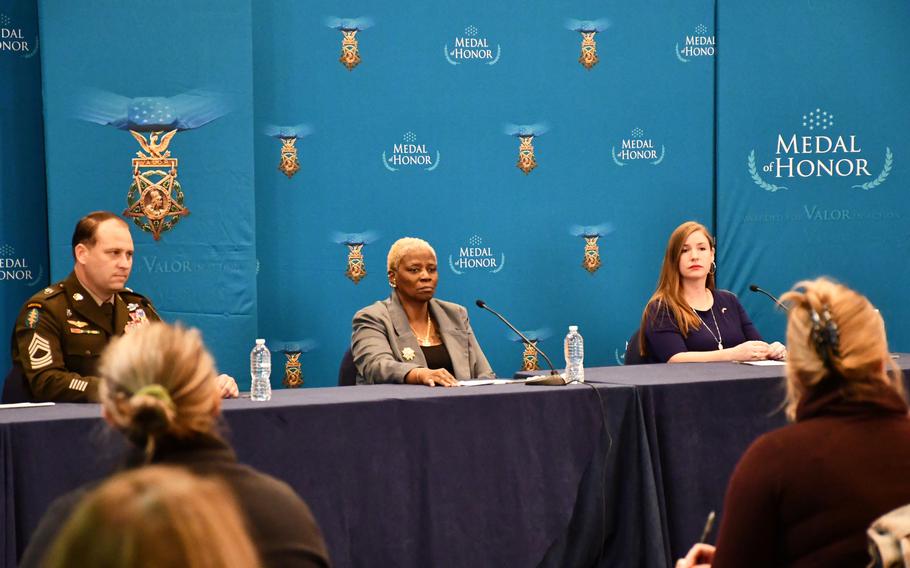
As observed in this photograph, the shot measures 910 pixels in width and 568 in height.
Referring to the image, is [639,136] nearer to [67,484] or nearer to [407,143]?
[407,143]

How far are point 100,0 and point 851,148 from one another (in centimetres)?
367

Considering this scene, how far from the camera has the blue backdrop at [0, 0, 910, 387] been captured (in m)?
4.47

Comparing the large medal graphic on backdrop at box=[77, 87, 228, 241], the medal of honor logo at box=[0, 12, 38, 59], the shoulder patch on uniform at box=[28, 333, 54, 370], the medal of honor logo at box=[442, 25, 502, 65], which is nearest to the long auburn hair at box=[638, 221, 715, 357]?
the medal of honor logo at box=[442, 25, 502, 65]

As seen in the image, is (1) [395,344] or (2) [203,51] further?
(2) [203,51]

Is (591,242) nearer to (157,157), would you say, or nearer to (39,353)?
(157,157)

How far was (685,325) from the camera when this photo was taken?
4449mm

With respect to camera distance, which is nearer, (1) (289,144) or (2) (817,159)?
(1) (289,144)

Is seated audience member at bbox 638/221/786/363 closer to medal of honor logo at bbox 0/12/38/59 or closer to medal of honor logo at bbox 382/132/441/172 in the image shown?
medal of honor logo at bbox 382/132/441/172

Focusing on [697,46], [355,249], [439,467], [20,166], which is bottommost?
[439,467]

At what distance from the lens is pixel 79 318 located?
3.58 meters

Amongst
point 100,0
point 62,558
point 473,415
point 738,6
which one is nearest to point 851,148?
point 738,6

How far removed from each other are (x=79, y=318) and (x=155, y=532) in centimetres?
294

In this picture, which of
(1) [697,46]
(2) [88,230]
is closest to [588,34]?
(1) [697,46]

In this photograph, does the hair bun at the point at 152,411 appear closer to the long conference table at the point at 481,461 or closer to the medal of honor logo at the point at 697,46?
the long conference table at the point at 481,461
